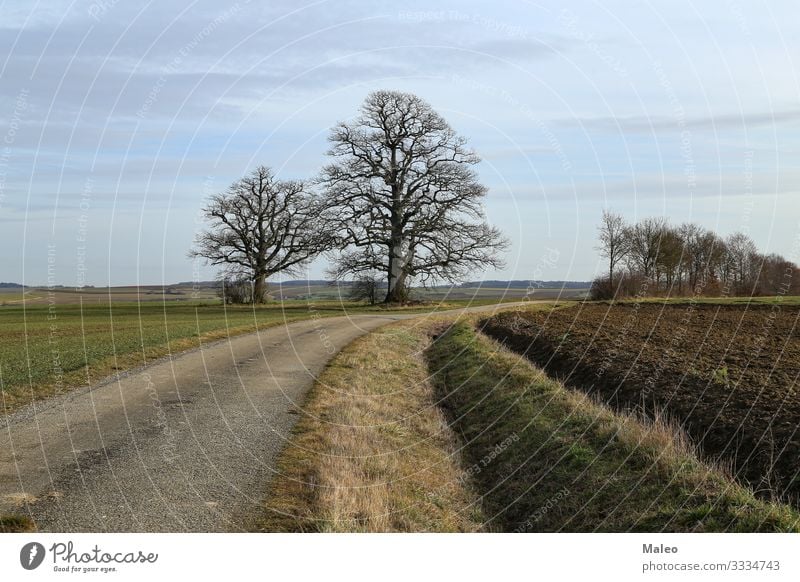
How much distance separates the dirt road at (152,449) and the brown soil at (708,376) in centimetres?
734

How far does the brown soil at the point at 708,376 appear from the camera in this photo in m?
10.5

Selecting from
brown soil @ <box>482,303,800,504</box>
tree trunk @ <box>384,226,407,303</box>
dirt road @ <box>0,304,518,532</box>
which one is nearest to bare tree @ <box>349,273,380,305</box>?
tree trunk @ <box>384,226,407,303</box>

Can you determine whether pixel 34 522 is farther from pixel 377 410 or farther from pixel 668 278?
pixel 668 278

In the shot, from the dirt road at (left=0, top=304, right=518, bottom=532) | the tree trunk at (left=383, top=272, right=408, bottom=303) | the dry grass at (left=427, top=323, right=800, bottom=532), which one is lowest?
the dry grass at (left=427, top=323, right=800, bottom=532)

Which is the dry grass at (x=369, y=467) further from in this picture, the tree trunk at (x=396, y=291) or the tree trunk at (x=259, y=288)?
the tree trunk at (x=259, y=288)

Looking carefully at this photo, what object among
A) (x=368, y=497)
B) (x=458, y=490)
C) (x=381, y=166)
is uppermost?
(x=381, y=166)

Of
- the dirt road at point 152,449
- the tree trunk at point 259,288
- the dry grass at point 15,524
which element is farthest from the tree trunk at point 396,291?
the dry grass at point 15,524

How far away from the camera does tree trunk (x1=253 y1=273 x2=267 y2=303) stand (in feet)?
215

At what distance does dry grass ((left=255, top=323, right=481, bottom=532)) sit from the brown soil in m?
4.30

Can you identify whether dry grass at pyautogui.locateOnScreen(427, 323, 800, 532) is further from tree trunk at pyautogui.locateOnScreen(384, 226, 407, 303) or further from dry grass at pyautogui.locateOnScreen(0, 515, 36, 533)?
tree trunk at pyautogui.locateOnScreen(384, 226, 407, 303)

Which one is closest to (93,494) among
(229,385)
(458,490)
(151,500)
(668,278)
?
(151,500)

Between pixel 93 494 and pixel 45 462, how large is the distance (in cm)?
209

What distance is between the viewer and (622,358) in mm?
19969

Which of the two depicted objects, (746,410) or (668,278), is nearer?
(746,410)
